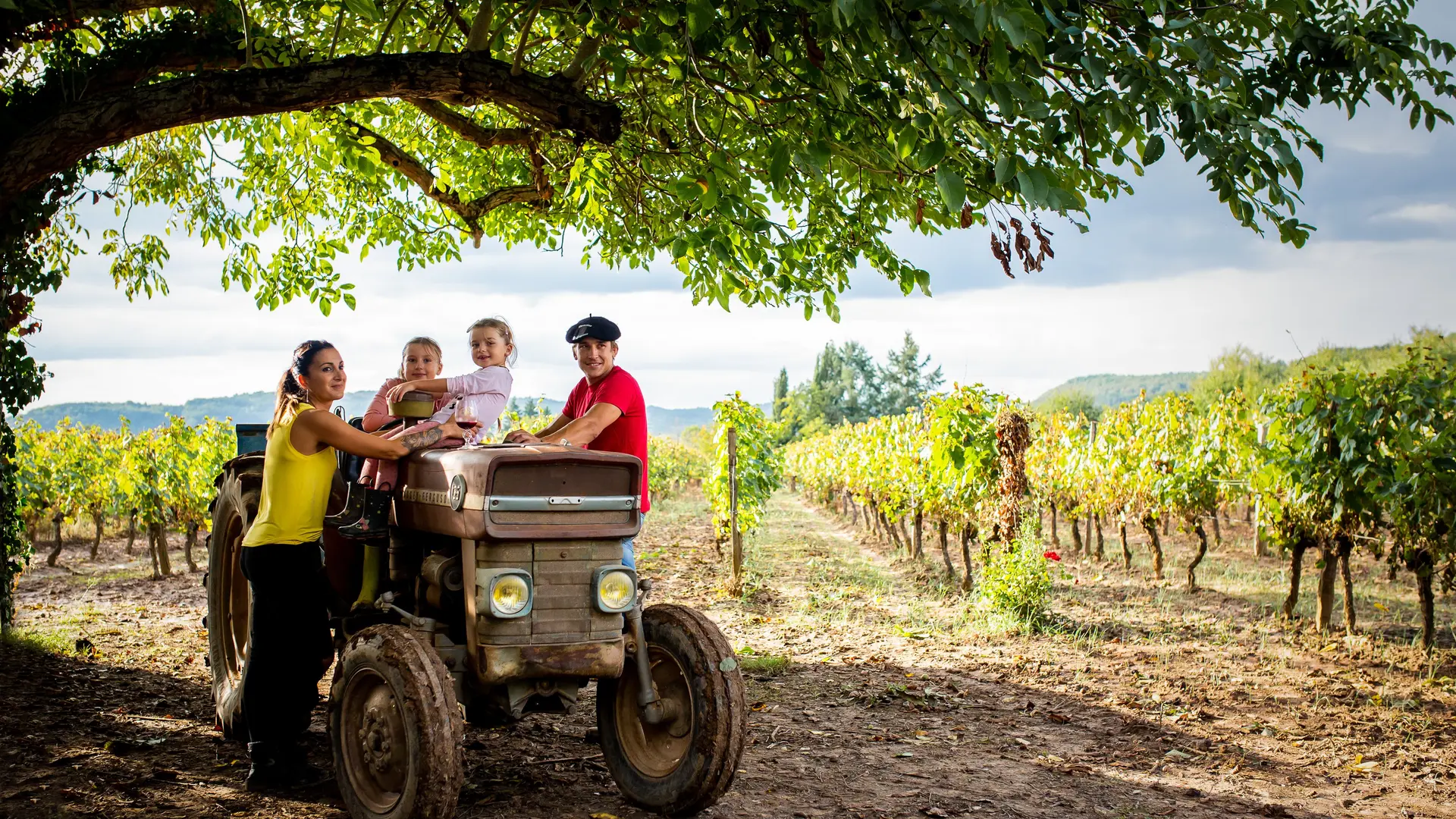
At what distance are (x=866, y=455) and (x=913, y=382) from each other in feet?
246

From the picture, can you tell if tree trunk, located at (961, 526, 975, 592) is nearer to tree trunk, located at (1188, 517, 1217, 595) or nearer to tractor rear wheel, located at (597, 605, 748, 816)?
tree trunk, located at (1188, 517, 1217, 595)

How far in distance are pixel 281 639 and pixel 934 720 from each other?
394cm

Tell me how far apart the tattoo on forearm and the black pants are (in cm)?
77

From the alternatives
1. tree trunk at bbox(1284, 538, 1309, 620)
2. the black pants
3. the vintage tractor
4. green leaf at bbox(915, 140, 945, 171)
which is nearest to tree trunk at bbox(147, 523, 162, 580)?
the black pants

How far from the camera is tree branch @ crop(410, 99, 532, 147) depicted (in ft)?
25.7

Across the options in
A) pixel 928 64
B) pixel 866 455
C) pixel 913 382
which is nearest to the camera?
pixel 928 64

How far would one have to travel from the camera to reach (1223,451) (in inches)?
522

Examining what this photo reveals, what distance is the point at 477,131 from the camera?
7.92m

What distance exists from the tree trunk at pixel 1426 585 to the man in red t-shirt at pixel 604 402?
7960 millimetres

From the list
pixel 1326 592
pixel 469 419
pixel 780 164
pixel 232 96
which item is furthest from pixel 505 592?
pixel 1326 592

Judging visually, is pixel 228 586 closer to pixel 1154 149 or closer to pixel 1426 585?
pixel 1154 149

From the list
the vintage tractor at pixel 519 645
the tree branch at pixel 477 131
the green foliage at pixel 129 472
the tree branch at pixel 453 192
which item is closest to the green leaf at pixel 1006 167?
the vintage tractor at pixel 519 645

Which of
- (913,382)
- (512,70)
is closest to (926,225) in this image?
(512,70)

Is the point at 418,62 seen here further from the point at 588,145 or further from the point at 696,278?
the point at 696,278
